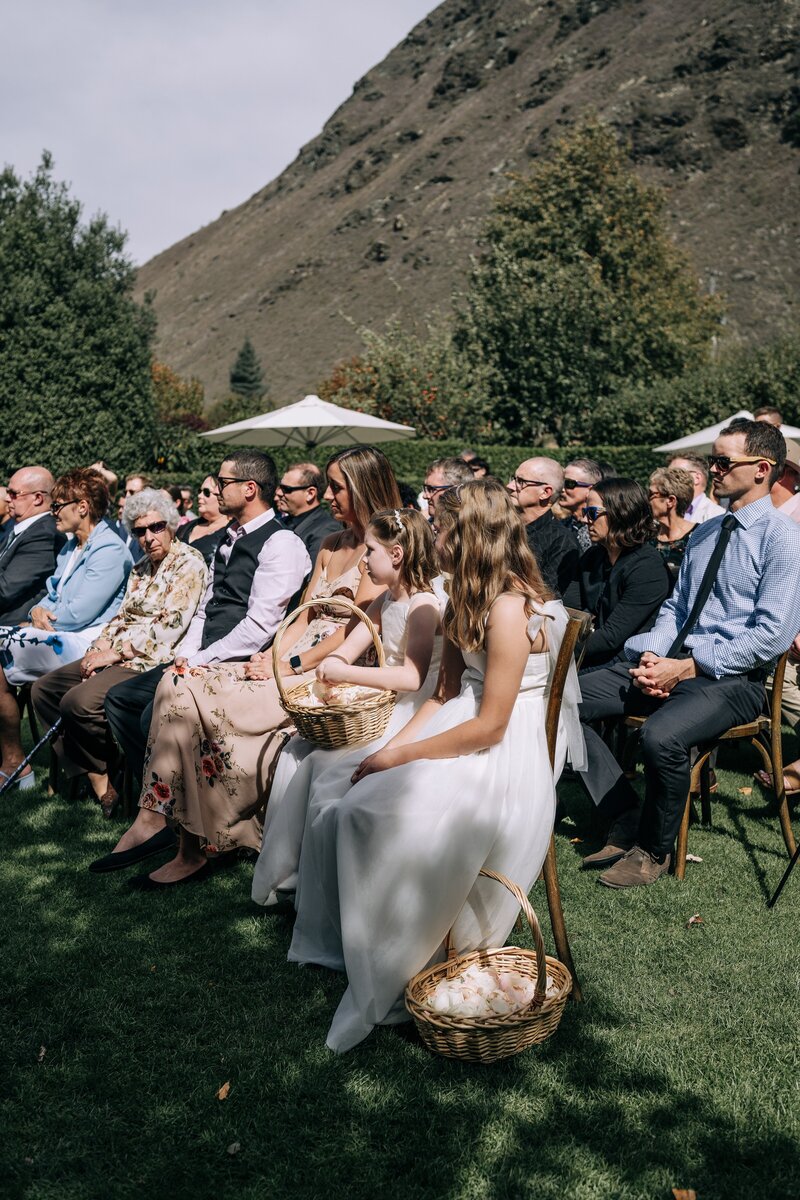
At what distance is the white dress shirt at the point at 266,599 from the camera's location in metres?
5.40

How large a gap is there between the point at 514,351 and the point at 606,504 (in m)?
28.5

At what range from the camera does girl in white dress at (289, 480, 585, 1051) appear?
3.32m

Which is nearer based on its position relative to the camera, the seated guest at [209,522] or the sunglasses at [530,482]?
the sunglasses at [530,482]

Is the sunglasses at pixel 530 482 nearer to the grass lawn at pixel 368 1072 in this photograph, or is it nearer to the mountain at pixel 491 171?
the grass lawn at pixel 368 1072

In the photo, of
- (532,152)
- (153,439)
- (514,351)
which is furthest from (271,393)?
(153,439)

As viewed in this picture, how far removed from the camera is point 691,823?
5344 mm

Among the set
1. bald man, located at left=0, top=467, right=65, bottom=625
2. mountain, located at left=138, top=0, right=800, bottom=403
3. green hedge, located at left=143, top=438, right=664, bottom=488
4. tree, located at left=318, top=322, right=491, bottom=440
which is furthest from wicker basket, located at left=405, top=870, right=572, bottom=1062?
mountain, located at left=138, top=0, right=800, bottom=403

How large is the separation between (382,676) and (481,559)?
88 centimetres

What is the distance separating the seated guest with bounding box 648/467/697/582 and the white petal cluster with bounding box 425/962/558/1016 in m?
3.92

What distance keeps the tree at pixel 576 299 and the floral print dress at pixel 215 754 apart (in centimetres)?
2820

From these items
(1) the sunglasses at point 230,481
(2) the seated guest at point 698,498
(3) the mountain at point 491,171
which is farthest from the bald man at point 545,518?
(3) the mountain at point 491,171

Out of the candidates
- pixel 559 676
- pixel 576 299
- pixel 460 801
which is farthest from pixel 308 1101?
pixel 576 299

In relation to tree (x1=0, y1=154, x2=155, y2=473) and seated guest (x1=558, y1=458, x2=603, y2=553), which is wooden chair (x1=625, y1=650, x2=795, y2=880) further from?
tree (x1=0, y1=154, x2=155, y2=473)

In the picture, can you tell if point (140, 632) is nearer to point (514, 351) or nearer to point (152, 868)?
point (152, 868)
